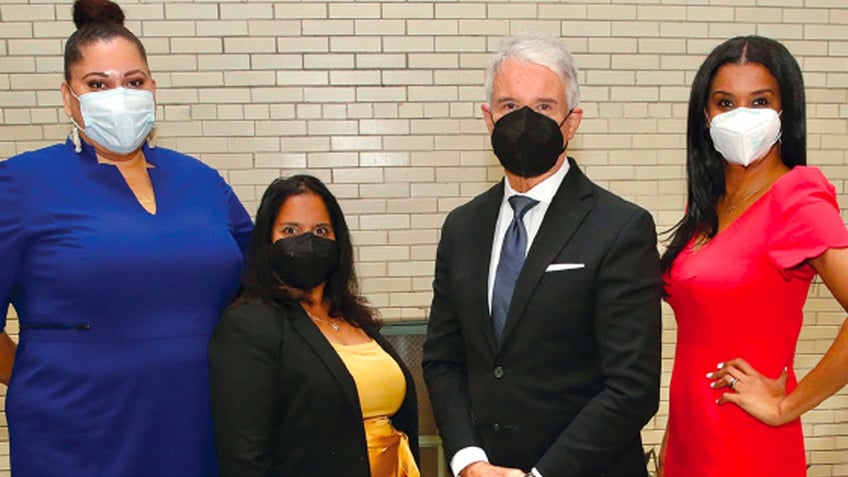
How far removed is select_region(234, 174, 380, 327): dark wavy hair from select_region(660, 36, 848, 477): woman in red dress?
3.19ft

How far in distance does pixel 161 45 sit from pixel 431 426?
2.57m

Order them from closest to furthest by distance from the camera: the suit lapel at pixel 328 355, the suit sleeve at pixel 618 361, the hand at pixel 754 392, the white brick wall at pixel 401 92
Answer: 1. the suit sleeve at pixel 618 361
2. the hand at pixel 754 392
3. the suit lapel at pixel 328 355
4. the white brick wall at pixel 401 92

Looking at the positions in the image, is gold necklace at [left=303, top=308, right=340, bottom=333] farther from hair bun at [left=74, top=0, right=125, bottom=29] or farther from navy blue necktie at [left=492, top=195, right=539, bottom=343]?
hair bun at [left=74, top=0, right=125, bottom=29]

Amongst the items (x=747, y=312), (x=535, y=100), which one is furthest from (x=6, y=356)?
(x=747, y=312)

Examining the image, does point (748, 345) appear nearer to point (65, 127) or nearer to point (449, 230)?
point (449, 230)

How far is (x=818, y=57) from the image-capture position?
12.5 ft

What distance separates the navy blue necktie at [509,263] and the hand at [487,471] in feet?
1.02

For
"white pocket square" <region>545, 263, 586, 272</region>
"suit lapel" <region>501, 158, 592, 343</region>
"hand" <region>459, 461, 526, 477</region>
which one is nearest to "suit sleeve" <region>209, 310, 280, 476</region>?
"hand" <region>459, 461, 526, 477</region>

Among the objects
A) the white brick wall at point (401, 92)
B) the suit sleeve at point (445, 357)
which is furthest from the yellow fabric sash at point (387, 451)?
the white brick wall at point (401, 92)

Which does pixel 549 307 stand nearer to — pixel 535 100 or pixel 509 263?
pixel 509 263

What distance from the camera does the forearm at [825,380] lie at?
1.74m

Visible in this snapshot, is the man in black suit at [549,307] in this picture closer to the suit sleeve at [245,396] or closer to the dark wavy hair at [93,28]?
the suit sleeve at [245,396]

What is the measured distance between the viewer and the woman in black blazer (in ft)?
6.05

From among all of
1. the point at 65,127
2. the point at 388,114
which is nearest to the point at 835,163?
the point at 388,114
